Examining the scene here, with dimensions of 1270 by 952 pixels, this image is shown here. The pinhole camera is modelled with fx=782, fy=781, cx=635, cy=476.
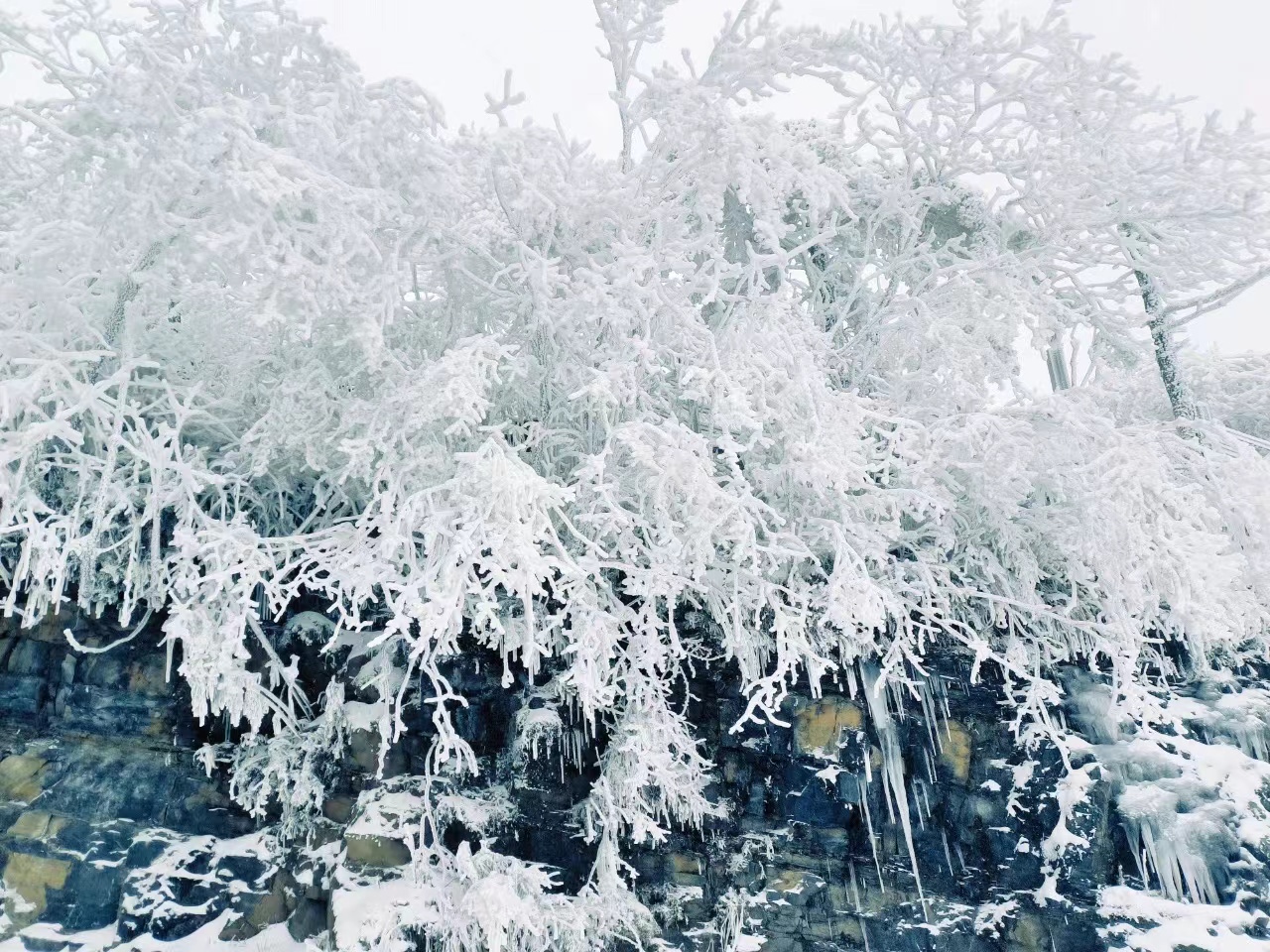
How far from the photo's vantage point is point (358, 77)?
20.8 feet

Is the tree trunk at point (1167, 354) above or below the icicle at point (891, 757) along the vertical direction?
above

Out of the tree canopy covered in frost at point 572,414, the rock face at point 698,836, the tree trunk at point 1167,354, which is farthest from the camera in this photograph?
the tree trunk at point 1167,354

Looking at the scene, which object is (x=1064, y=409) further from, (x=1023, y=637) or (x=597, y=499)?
(x=597, y=499)

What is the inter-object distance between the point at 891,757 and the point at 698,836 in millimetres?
1926

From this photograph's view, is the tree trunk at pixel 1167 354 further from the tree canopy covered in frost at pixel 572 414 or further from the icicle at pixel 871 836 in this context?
the icicle at pixel 871 836

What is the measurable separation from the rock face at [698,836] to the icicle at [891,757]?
21mm

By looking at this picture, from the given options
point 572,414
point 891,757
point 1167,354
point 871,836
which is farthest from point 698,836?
point 1167,354

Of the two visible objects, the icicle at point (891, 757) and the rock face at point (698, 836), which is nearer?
the rock face at point (698, 836)

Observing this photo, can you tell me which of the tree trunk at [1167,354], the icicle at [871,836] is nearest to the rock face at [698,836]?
the icicle at [871,836]

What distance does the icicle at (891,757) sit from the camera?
22.7 feet

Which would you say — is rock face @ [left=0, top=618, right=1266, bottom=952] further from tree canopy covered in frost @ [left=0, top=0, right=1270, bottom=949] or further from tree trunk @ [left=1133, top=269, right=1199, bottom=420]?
tree trunk @ [left=1133, top=269, right=1199, bottom=420]

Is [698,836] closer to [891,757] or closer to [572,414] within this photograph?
[891,757]

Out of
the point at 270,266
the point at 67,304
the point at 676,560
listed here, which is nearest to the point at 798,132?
the point at 676,560

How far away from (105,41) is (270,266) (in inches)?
140
